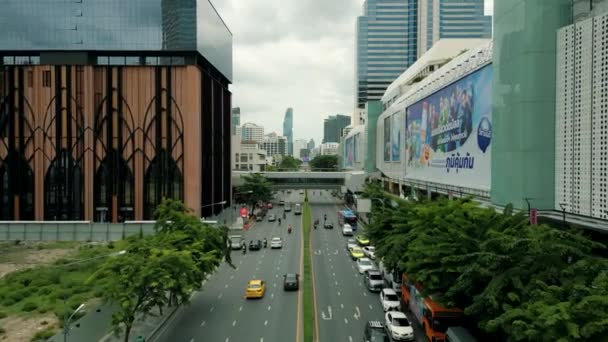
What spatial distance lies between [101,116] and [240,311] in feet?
162

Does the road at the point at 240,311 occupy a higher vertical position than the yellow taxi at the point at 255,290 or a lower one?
lower

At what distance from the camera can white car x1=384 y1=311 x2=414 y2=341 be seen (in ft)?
93.9

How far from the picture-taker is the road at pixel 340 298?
1225 inches

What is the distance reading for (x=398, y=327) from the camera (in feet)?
95.3

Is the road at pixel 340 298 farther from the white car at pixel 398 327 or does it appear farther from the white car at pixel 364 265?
the white car at pixel 398 327

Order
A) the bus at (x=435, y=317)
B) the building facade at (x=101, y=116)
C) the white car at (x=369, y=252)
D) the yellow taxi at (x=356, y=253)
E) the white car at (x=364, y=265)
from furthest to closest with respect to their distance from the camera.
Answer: the building facade at (x=101, y=116), the yellow taxi at (x=356, y=253), the white car at (x=369, y=252), the white car at (x=364, y=265), the bus at (x=435, y=317)

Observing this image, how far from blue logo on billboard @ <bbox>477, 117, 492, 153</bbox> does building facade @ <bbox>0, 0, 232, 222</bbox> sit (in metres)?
41.6

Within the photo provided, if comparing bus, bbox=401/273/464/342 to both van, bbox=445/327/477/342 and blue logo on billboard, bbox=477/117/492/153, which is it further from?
blue logo on billboard, bbox=477/117/492/153

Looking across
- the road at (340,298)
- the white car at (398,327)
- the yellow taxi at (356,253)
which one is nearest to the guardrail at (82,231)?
the road at (340,298)

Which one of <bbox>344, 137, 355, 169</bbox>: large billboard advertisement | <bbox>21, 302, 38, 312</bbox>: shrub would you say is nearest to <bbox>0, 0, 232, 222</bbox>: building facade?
<bbox>21, 302, 38, 312</bbox>: shrub

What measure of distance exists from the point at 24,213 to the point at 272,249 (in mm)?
39469

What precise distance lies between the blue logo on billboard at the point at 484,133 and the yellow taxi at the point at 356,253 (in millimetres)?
17731

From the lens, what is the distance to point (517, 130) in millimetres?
34844

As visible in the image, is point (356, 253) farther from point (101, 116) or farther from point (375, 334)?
point (101, 116)
